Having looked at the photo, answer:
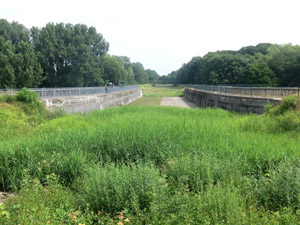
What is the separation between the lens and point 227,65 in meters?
68.0

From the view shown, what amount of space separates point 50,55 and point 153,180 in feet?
147

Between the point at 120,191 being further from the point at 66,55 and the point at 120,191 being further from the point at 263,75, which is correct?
the point at 263,75

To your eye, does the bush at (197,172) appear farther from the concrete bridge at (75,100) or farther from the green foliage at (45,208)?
the concrete bridge at (75,100)

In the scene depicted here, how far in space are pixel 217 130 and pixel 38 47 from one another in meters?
44.1

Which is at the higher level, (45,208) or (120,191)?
(120,191)

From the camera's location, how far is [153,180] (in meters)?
4.55

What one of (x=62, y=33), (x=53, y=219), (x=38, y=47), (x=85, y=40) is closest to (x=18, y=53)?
(x=38, y=47)

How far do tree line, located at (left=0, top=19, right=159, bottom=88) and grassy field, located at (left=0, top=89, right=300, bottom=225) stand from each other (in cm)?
3278

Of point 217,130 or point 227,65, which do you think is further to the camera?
point 227,65

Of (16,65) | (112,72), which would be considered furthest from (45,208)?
(112,72)

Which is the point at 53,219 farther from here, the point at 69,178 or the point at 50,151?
the point at 50,151

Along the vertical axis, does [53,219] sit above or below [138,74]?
below

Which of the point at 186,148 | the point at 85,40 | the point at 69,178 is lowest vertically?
the point at 69,178

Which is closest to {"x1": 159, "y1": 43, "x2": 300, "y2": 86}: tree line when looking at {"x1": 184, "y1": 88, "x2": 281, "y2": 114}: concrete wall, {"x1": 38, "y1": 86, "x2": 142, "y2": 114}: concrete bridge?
{"x1": 184, "y1": 88, "x2": 281, "y2": 114}: concrete wall
